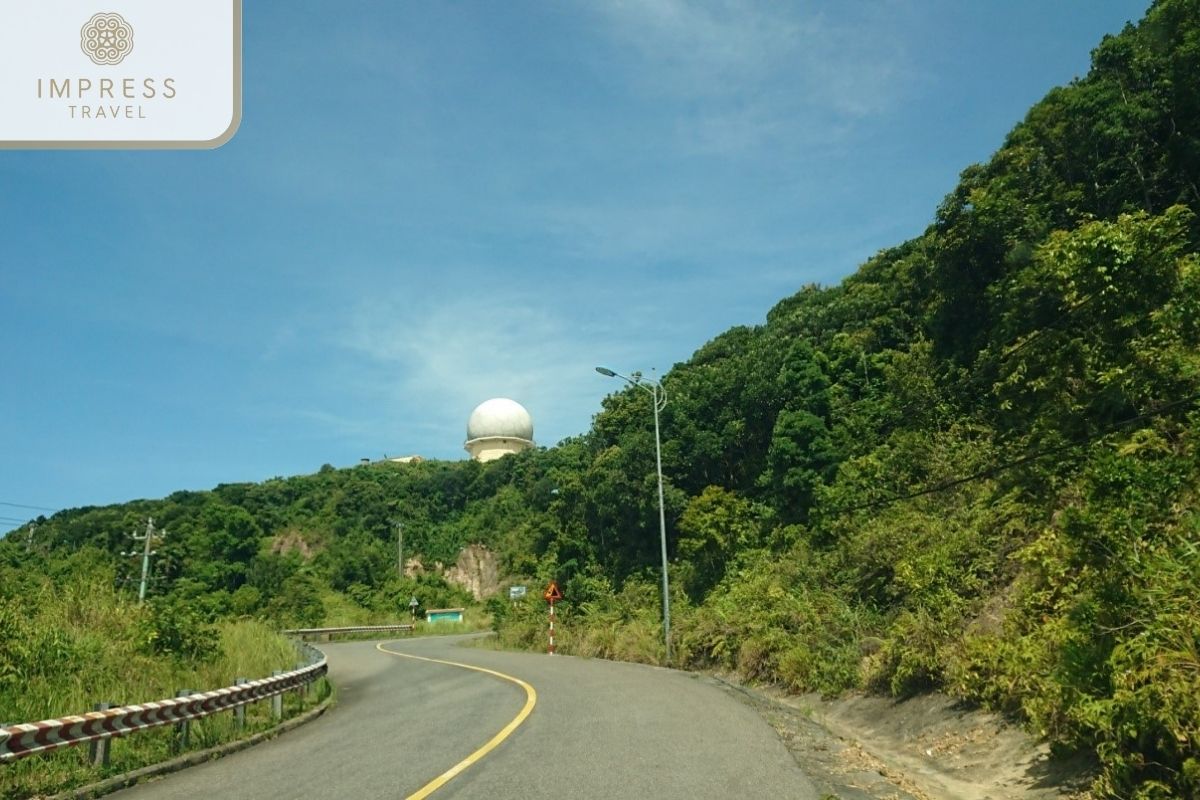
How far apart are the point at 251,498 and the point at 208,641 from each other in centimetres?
8440

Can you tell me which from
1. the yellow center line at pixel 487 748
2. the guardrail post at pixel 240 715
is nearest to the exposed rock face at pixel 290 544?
the yellow center line at pixel 487 748

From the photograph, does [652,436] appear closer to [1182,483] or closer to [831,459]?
[831,459]

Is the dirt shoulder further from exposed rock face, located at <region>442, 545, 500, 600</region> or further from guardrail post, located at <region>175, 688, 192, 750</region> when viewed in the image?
exposed rock face, located at <region>442, 545, 500, 600</region>

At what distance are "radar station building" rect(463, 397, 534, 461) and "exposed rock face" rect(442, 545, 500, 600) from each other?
Answer: 14.4m

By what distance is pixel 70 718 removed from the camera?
9.16 m

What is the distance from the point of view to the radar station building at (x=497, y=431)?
9444 centimetres

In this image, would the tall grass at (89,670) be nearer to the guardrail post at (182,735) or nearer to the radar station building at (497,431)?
the guardrail post at (182,735)

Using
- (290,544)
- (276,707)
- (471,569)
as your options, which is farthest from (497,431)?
(276,707)

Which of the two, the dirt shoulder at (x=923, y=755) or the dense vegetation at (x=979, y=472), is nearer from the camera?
the dirt shoulder at (x=923, y=755)

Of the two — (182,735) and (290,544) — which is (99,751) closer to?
(182,735)

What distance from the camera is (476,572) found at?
8131 cm

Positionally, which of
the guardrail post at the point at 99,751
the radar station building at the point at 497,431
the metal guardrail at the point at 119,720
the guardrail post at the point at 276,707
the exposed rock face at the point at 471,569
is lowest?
the guardrail post at the point at 276,707

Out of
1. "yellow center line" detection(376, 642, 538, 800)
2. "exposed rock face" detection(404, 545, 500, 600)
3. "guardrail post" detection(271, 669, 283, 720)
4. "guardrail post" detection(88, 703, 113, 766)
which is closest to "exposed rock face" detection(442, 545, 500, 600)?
"exposed rock face" detection(404, 545, 500, 600)

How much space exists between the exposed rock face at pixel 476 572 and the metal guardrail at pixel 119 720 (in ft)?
216
